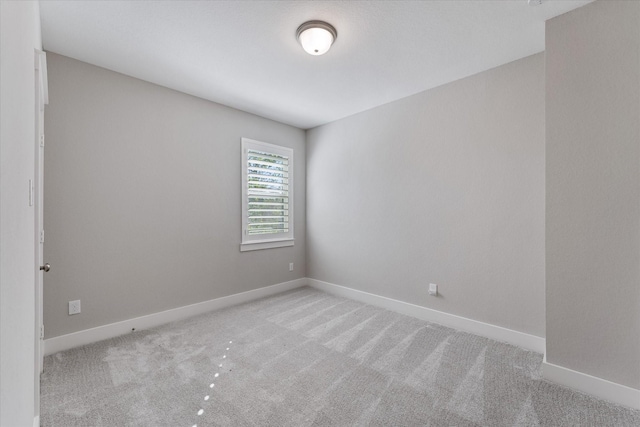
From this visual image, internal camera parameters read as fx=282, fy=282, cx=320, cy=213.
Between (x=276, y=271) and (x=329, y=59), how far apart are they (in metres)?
2.85

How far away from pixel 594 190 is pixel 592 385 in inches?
51.3

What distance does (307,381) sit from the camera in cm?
202

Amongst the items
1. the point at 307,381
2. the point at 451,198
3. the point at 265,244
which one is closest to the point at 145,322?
the point at 265,244

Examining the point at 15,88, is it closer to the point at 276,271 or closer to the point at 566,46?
the point at 566,46

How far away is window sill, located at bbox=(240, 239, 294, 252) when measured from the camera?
377 centimetres

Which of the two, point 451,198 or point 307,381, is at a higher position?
point 451,198

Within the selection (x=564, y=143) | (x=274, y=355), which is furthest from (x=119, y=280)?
(x=564, y=143)

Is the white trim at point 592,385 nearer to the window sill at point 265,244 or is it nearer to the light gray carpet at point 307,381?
the light gray carpet at point 307,381

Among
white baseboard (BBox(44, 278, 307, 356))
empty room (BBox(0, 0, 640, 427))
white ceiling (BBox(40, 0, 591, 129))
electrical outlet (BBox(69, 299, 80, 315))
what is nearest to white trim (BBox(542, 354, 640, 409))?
empty room (BBox(0, 0, 640, 427))

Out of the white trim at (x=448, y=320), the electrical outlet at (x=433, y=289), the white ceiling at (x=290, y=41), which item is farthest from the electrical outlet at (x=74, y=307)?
the electrical outlet at (x=433, y=289)

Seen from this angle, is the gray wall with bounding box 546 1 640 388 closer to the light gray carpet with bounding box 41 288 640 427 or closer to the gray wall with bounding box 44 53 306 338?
the light gray carpet with bounding box 41 288 640 427

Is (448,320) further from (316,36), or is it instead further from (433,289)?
(316,36)

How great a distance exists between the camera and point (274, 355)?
2381 mm

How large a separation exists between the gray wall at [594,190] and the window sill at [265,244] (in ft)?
10.2
